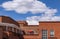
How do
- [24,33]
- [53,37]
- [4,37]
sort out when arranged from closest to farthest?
[4,37]
[53,37]
[24,33]

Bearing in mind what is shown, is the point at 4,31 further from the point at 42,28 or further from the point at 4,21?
the point at 42,28

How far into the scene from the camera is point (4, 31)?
2366 inches

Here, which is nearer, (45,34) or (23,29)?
(45,34)

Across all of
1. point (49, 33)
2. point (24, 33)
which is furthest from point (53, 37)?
point (24, 33)

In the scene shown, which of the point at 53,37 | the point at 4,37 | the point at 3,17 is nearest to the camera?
the point at 4,37

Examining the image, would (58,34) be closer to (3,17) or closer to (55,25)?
(55,25)

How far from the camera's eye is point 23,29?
8044 centimetres

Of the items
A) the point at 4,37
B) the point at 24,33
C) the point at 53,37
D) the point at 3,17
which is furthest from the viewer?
the point at 24,33

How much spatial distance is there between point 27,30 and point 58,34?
45.6 feet

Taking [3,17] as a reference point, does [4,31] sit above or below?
below

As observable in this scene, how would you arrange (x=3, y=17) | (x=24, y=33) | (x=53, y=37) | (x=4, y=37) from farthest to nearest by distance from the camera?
(x=24, y=33), (x=53, y=37), (x=3, y=17), (x=4, y=37)

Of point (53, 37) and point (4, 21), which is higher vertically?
point (4, 21)

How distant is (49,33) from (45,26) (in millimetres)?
2594

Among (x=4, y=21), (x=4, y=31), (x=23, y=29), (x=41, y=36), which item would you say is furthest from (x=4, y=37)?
(x=23, y=29)
